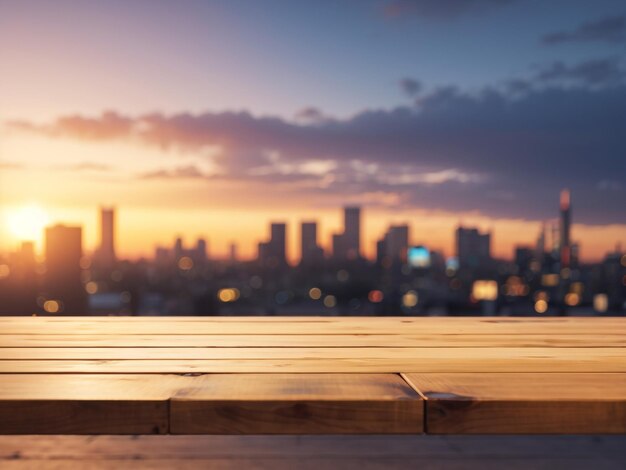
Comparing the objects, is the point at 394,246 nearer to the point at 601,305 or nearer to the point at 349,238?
the point at 349,238

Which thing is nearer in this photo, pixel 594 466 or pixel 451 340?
pixel 594 466

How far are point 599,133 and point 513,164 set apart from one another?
11.5m

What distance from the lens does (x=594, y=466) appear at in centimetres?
158

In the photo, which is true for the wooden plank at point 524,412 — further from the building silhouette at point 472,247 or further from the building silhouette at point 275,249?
the building silhouette at point 472,247

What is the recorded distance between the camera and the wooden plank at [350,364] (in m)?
1.60

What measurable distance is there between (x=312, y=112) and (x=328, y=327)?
65.0 metres

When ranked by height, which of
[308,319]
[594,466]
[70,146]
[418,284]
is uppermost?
[70,146]

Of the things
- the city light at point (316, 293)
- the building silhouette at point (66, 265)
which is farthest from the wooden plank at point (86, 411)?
the city light at point (316, 293)

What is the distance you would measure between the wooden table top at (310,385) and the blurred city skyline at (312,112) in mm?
5938

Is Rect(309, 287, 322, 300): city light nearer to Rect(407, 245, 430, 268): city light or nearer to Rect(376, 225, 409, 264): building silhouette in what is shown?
Rect(376, 225, 409, 264): building silhouette

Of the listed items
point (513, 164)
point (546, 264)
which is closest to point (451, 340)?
point (513, 164)

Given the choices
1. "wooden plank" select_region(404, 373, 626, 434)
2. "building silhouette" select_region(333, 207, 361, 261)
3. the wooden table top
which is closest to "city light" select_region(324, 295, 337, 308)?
"building silhouette" select_region(333, 207, 361, 261)

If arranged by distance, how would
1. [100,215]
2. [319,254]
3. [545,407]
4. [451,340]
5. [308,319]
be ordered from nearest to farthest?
[545,407], [451,340], [308,319], [100,215], [319,254]

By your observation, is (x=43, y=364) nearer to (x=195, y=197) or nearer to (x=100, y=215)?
(x=195, y=197)
